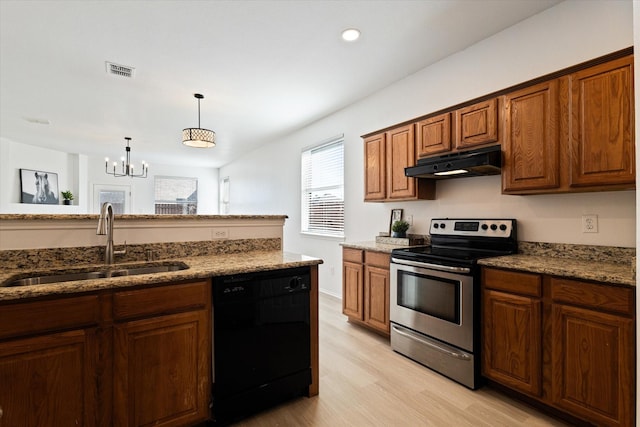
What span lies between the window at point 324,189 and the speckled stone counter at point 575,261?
2.44 m

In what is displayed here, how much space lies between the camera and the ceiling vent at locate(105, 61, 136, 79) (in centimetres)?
306

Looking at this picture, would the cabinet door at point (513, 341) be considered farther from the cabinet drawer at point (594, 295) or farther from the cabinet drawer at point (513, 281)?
the cabinet drawer at point (594, 295)

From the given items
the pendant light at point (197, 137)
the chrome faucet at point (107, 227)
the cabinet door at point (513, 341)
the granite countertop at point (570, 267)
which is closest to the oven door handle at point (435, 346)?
the cabinet door at point (513, 341)

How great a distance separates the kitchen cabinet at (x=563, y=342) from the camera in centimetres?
156

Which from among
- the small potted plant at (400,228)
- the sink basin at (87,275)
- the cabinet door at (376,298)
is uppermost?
the small potted plant at (400,228)

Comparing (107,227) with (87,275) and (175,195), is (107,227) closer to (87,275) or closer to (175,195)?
(87,275)

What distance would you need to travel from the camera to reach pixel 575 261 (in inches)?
80.4

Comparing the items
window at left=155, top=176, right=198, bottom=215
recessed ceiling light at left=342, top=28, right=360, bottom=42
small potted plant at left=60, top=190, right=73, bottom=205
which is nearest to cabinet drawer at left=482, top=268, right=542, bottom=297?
recessed ceiling light at left=342, top=28, right=360, bottom=42

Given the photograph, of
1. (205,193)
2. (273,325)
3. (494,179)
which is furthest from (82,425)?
(205,193)

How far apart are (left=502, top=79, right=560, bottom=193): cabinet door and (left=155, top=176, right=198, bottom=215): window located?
339 inches

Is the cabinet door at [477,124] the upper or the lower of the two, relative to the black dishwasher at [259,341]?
upper

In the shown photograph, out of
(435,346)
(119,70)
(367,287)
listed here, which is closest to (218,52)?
(119,70)

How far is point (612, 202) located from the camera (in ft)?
6.56

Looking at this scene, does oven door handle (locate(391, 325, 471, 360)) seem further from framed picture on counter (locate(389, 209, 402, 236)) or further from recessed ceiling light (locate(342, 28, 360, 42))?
recessed ceiling light (locate(342, 28, 360, 42))
